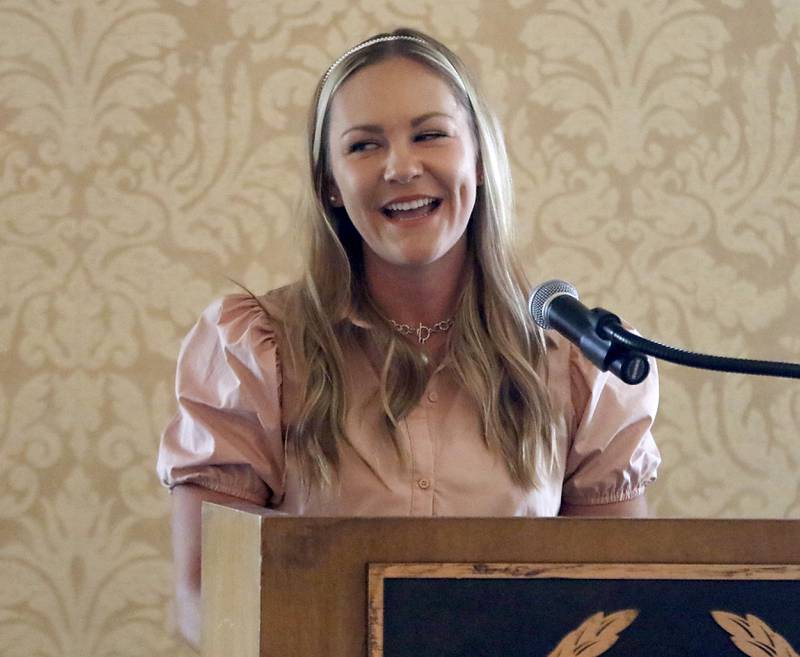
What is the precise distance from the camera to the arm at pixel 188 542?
1.30 meters

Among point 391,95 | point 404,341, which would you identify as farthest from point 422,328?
point 391,95

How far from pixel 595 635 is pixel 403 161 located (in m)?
0.68

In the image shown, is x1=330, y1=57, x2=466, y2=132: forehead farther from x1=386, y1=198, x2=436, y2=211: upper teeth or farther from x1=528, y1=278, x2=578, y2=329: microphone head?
x1=528, y1=278, x2=578, y2=329: microphone head

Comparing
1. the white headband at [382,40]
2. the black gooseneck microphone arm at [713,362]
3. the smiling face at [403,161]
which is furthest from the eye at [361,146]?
the black gooseneck microphone arm at [713,362]

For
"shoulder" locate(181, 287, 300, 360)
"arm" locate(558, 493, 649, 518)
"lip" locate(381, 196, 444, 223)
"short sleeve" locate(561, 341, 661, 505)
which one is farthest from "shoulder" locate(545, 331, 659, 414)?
"shoulder" locate(181, 287, 300, 360)

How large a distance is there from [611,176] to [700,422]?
16.5 inches

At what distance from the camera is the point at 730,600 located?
0.78 meters

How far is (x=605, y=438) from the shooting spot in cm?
140

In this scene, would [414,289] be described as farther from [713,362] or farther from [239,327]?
[713,362]

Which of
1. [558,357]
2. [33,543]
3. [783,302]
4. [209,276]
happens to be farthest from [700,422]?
[33,543]

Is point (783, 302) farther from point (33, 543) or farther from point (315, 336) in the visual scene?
point (33, 543)

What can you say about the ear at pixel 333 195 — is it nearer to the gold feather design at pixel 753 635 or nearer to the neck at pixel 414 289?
the neck at pixel 414 289

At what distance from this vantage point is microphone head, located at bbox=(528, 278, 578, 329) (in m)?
0.89

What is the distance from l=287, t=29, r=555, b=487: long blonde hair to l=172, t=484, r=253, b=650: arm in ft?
0.37
